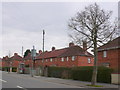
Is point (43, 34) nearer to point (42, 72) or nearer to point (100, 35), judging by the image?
point (42, 72)

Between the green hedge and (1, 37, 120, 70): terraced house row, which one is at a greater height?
(1, 37, 120, 70): terraced house row

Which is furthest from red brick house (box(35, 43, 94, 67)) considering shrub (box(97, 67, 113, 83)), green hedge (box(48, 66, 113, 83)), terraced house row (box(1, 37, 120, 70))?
shrub (box(97, 67, 113, 83))

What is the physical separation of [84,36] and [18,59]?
92487mm

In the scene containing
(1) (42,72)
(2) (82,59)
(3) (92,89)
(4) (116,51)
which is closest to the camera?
(3) (92,89)

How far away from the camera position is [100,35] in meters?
21.5

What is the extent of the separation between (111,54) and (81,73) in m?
8.16

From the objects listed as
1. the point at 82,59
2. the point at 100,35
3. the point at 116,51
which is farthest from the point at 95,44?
the point at 82,59

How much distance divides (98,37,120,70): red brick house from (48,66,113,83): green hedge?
663cm

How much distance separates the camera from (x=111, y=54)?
3662 cm

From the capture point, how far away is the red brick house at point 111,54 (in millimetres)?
34741

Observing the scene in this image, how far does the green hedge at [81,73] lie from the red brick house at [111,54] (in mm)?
6627

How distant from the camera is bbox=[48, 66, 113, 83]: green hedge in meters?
26.4

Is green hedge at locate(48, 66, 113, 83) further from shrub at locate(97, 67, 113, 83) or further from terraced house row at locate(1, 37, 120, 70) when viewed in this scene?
terraced house row at locate(1, 37, 120, 70)

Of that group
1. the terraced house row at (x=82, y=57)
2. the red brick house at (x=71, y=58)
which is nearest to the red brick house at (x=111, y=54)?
the terraced house row at (x=82, y=57)
